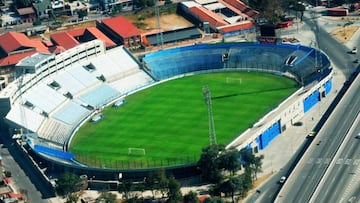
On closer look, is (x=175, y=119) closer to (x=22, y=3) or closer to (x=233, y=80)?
(x=233, y=80)

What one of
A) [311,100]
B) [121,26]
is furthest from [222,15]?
[311,100]

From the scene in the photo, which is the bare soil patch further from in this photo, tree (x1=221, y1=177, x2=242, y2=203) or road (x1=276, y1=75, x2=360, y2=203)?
tree (x1=221, y1=177, x2=242, y2=203)

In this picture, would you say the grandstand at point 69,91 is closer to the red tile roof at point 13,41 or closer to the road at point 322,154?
the red tile roof at point 13,41

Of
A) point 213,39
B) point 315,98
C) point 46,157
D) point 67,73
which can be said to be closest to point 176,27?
point 213,39

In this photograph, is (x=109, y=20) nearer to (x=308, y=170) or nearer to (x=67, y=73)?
(x=67, y=73)

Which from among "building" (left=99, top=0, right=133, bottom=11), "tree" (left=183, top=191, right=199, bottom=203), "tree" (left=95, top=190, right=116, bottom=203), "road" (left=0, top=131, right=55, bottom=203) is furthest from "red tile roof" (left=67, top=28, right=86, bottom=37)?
"tree" (left=183, top=191, right=199, bottom=203)

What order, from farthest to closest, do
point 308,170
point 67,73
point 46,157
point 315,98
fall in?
point 67,73, point 315,98, point 46,157, point 308,170
